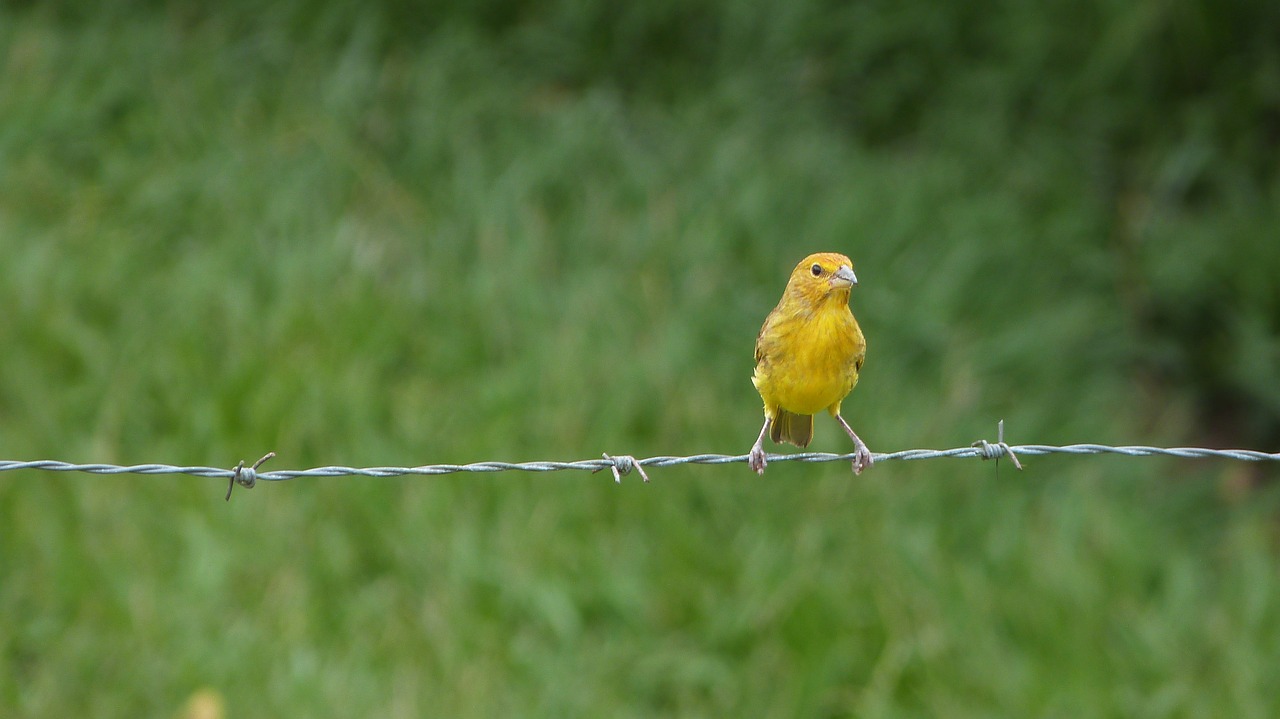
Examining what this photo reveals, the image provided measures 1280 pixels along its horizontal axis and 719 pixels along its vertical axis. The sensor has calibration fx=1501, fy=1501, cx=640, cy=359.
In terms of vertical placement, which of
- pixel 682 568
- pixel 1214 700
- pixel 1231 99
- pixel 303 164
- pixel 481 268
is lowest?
pixel 1214 700

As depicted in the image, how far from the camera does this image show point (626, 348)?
698 cm

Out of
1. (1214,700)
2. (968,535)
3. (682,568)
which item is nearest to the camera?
(1214,700)

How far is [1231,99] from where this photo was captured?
8188mm

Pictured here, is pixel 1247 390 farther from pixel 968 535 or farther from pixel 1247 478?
pixel 968 535

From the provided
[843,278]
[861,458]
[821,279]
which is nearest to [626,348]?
[861,458]

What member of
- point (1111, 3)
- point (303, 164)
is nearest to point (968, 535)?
point (1111, 3)

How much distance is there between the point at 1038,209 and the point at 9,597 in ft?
18.2

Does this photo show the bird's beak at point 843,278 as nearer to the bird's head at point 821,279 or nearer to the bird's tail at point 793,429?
the bird's head at point 821,279

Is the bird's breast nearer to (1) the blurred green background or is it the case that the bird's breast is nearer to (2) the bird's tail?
(2) the bird's tail

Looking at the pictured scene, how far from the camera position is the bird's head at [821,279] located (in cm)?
373

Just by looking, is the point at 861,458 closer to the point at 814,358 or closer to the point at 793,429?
the point at 793,429

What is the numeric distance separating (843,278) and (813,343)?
19 centimetres

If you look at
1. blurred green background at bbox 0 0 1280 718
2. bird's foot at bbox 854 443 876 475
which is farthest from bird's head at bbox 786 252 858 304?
blurred green background at bbox 0 0 1280 718

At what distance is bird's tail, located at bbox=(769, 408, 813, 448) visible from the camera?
4246 mm
